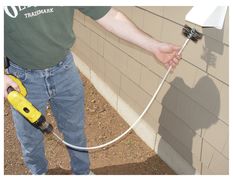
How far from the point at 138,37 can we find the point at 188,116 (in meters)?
0.86

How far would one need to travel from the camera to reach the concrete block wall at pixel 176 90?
267 centimetres

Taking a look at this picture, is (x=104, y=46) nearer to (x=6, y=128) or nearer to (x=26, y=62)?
(x=6, y=128)

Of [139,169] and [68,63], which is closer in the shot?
[68,63]

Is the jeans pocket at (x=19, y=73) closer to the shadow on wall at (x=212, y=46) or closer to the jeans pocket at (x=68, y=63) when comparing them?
the jeans pocket at (x=68, y=63)

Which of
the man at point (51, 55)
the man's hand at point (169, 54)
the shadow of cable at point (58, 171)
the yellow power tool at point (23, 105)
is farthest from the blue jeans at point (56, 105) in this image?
the man's hand at point (169, 54)

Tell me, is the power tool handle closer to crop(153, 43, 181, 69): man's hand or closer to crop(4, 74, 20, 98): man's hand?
crop(4, 74, 20, 98): man's hand

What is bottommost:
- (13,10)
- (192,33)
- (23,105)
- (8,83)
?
(23,105)

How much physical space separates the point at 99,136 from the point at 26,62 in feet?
5.50

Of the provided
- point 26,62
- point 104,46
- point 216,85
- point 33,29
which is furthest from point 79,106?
point 104,46

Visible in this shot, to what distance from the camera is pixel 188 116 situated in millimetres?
3068

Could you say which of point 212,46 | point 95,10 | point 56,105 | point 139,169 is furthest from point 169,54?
point 139,169

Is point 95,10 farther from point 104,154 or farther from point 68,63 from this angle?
point 104,154

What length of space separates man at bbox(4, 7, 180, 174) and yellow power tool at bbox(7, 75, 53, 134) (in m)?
0.06

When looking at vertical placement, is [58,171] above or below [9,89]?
below
